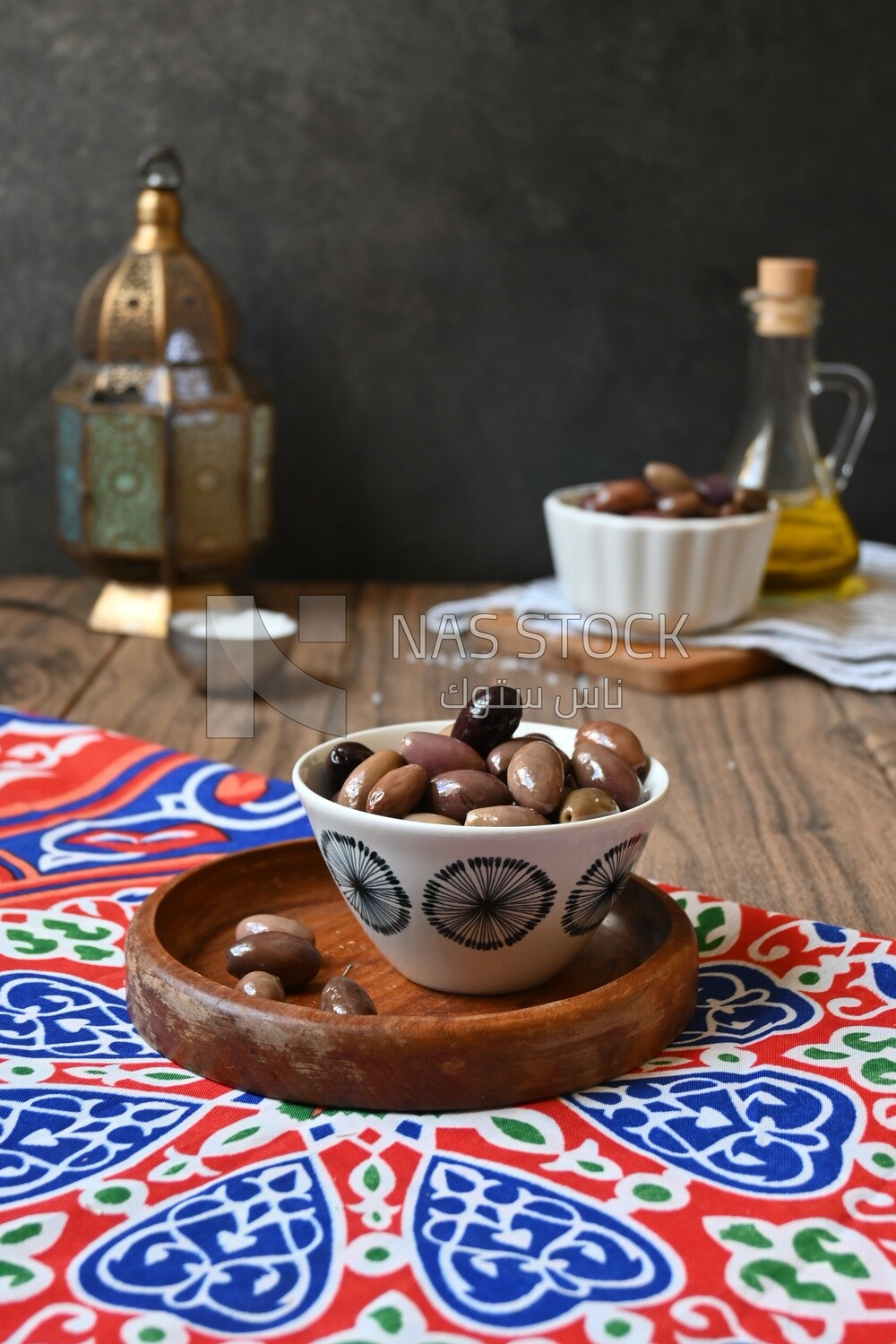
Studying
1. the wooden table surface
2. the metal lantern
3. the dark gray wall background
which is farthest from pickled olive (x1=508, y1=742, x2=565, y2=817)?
the dark gray wall background

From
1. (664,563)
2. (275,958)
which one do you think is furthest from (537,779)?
(664,563)

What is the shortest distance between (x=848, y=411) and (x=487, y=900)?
1.14m

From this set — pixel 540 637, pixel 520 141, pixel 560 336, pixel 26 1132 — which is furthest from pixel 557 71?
pixel 26 1132

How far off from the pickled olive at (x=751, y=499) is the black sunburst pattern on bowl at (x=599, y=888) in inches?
26.5

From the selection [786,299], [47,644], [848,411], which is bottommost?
[47,644]

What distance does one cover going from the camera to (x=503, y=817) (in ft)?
1.78

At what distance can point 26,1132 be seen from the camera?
0.49 metres

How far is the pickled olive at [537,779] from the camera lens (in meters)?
0.56

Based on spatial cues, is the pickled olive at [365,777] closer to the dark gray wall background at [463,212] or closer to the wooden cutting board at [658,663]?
the wooden cutting board at [658,663]

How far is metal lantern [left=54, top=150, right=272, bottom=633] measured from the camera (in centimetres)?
126

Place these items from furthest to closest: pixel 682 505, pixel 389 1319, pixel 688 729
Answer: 1. pixel 682 505
2. pixel 688 729
3. pixel 389 1319

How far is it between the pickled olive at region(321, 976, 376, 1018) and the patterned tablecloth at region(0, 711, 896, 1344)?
0.14 ft

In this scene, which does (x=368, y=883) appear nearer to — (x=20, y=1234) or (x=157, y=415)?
(x=20, y=1234)

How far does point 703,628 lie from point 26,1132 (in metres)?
0.84
